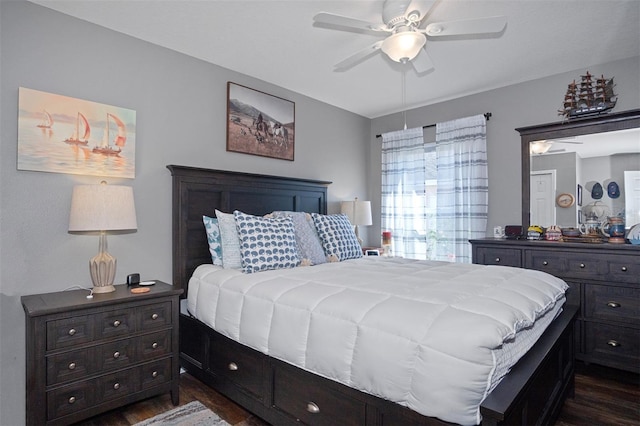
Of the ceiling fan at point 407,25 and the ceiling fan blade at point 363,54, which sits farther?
the ceiling fan blade at point 363,54

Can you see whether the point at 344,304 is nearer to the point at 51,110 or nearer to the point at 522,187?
the point at 51,110

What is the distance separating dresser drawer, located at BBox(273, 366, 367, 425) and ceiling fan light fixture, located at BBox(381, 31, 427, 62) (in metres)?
1.97

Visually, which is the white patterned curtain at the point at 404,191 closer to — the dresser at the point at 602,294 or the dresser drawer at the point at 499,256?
the dresser drawer at the point at 499,256

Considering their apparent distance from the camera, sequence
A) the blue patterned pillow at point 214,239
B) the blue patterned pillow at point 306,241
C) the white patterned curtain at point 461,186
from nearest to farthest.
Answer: the blue patterned pillow at point 214,239 < the blue patterned pillow at point 306,241 < the white patterned curtain at point 461,186

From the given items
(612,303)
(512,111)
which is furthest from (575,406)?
(512,111)

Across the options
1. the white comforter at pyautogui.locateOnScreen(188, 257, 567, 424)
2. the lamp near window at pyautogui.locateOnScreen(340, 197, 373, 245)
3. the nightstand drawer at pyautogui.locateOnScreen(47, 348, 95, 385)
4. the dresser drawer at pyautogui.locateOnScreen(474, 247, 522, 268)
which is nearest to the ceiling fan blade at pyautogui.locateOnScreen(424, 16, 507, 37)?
the white comforter at pyautogui.locateOnScreen(188, 257, 567, 424)

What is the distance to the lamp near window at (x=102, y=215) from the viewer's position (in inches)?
80.2

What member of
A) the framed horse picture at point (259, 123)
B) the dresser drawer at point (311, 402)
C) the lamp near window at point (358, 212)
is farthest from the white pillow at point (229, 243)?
the lamp near window at point (358, 212)

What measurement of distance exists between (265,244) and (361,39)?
1.76 m

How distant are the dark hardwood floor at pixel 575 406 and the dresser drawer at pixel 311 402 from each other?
1.34 feet

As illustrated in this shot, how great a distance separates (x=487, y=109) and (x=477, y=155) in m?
0.52

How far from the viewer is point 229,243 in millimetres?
2613

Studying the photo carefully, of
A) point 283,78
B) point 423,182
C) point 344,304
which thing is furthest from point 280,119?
point 344,304

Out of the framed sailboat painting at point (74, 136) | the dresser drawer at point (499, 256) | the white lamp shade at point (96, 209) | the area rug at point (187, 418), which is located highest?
the framed sailboat painting at point (74, 136)
